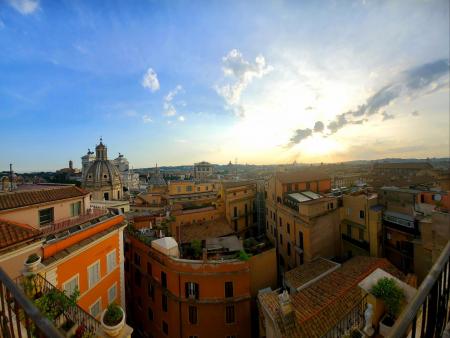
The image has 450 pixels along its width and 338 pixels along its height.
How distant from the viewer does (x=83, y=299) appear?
11.7 meters

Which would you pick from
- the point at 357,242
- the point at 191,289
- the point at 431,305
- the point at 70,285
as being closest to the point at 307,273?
the point at 357,242

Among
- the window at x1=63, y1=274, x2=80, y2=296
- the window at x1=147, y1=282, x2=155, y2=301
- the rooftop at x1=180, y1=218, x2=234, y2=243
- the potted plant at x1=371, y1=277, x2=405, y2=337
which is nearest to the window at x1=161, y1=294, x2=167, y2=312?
the window at x1=147, y1=282, x2=155, y2=301

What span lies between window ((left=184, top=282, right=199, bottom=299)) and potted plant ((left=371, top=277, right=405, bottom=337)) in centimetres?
1240

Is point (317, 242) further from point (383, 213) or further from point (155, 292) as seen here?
point (155, 292)

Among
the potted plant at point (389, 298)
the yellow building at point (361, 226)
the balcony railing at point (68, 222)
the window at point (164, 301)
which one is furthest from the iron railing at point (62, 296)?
the yellow building at point (361, 226)

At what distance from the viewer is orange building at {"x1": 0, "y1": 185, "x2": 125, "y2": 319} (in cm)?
927

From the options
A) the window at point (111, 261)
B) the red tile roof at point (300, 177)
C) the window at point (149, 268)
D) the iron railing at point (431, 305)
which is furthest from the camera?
the red tile roof at point (300, 177)

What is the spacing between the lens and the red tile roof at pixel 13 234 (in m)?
8.40

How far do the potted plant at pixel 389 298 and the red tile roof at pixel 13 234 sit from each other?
12708 millimetres

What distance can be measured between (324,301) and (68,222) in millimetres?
15621

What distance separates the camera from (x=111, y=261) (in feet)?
46.7

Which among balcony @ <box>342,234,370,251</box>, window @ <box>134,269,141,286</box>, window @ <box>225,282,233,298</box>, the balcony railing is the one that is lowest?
window @ <box>134,269,141,286</box>

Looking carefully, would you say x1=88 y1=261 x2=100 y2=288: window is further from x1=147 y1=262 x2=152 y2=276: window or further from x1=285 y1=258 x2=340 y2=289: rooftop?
x1=285 y1=258 x2=340 y2=289: rooftop

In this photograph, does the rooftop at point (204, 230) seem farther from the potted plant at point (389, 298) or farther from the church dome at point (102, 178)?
the church dome at point (102, 178)
